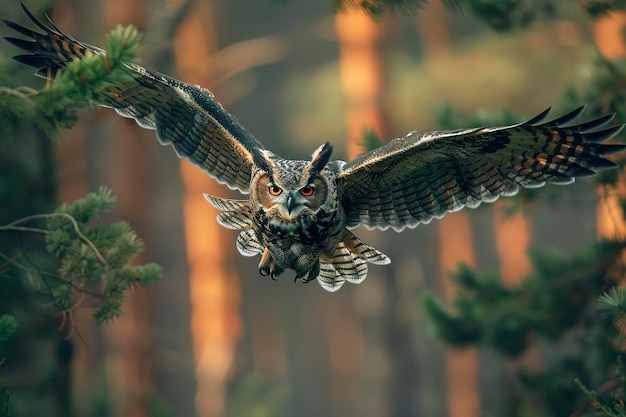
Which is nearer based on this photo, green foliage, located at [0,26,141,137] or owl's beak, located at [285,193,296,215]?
green foliage, located at [0,26,141,137]

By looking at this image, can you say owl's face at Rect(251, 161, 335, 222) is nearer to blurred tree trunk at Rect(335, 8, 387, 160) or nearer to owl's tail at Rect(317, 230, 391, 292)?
owl's tail at Rect(317, 230, 391, 292)

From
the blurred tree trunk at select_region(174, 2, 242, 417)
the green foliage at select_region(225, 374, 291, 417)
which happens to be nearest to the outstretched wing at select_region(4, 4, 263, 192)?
the green foliage at select_region(225, 374, 291, 417)

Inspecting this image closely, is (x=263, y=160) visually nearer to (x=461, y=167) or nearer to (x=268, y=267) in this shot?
(x=268, y=267)

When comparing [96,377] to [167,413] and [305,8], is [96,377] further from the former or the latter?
[305,8]

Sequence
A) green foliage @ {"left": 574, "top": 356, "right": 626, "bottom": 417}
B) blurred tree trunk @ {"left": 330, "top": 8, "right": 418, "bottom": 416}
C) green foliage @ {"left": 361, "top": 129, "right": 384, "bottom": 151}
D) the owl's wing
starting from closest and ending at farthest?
green foliage @ {"left": 574, "top": 356, "right": 626, "bottom": 417}
the owl's wing
green foliage @ {"left": 361, "top": 129, "right": 384, "bottom": 151}
blurred tree trunk @ {"left": 330, "top": 8, "right": 418, "bottom": 416}

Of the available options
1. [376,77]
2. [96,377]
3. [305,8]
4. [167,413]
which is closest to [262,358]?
[305,8]

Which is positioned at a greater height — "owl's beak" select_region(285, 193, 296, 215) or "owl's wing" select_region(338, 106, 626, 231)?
"owl's wing" select_region(338, 106, 626, 231)

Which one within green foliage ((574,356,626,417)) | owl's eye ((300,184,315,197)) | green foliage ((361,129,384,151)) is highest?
green foliage ((361,129,384,151))

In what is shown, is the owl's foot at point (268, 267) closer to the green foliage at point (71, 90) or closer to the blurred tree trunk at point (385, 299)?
the green foliage at point (71, 90)

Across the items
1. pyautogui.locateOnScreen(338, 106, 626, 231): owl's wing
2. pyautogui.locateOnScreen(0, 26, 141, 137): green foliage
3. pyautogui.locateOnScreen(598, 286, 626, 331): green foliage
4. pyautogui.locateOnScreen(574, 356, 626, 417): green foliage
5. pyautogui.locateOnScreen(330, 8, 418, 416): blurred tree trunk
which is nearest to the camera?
pyautogui.locateOnScreen(0, 26, 141, 137): green foliage
